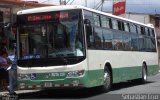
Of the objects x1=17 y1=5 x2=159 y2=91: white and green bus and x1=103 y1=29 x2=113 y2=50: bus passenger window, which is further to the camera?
x1=103 y1=29 x2=113 y2=50: bus passenger window

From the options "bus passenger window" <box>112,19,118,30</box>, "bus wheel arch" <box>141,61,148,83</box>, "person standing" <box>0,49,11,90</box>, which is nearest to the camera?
"person standing" <box>0,49,11,90</box>

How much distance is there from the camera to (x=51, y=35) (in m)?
15.7

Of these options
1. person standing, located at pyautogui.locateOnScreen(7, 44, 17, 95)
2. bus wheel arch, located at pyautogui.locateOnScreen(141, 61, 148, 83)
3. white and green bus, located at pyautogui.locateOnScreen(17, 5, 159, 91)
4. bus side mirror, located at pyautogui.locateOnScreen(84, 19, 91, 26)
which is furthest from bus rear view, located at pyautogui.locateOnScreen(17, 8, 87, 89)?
bus wheel arch, located at pyautogui.locateOnScreen(141, 61, 148, 83)

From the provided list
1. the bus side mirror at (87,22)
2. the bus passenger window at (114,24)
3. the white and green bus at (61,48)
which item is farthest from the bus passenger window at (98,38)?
the bus passenger window at (114,24)

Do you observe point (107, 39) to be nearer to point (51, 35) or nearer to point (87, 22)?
point (87, 22)

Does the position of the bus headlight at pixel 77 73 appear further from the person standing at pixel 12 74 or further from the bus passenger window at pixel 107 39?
the bus passenger window at pixel 107 39

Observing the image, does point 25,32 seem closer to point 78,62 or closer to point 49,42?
point 49,42

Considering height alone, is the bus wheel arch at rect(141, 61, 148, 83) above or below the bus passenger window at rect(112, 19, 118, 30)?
below

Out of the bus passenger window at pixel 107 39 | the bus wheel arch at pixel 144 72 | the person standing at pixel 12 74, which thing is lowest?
the bus wheel arch at pixel 144 72

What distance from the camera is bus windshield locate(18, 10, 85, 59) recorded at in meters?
15.4

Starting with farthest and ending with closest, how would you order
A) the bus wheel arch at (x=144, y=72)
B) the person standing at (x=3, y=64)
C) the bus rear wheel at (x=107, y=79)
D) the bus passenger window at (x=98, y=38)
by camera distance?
the bus wheel arch at (x=144, y=72)
the bus rear wheel at (x=107, y=79)
the bus passenger window at (x=98, y=38)
the person standing at (x=3, y=64)

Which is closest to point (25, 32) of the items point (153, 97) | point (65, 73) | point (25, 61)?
point (25, 61)

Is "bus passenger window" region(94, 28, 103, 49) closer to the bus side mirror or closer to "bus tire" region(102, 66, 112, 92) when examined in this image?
the bus side mirror

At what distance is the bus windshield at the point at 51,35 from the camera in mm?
15383
